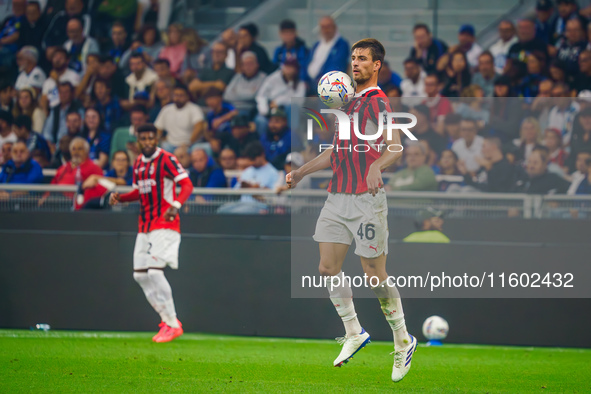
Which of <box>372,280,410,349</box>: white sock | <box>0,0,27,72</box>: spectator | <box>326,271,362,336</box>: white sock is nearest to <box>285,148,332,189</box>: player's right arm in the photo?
<box>326,271,362,336</box>: white sock

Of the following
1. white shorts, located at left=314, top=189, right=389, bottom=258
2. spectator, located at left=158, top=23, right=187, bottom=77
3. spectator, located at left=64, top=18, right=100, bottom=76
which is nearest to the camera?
white shorts, located at left=314, top=189, right=389, bottom=258

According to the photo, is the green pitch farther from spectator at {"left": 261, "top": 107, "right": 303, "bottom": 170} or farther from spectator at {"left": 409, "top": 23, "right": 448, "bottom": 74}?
spectator at {"left": 409, "top": 23, "right": 448, "bottom": 74}

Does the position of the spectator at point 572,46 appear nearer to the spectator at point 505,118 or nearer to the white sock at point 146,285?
the spectator at point 505,118

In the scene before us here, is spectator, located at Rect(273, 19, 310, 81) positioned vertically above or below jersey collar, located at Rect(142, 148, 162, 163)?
above

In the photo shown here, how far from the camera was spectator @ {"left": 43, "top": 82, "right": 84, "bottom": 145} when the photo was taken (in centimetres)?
1160

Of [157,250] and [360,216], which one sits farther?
[157,250]

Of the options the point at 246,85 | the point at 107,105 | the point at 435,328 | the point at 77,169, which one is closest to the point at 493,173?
the point at 435,328

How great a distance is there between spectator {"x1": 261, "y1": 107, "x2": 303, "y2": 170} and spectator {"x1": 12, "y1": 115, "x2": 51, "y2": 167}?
318cm

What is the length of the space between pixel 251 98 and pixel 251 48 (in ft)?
2.64

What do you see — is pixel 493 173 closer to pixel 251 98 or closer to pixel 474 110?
pixel 474 110

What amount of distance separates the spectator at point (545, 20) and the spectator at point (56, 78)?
6965 mm

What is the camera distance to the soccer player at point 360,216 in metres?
5.32

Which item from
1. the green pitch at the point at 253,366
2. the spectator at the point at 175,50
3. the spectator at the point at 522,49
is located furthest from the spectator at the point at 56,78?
the spectator at the point at 522,49

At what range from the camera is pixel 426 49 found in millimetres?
10906
